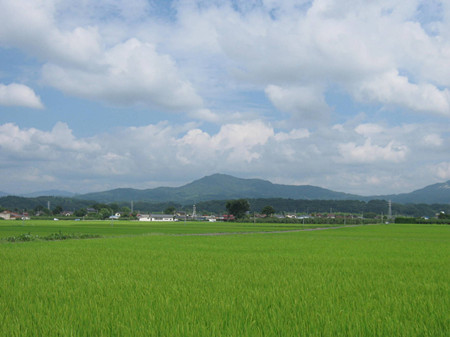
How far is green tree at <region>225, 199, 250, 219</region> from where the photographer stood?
12469 cm

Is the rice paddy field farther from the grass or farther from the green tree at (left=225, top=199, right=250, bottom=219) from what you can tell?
the green tree at (left=225, top=199, right=250, bottom=219)

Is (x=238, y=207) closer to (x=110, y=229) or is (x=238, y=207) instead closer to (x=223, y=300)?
(x=110, y=229)

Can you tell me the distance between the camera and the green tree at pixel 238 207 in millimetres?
124688

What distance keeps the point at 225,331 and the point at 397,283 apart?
236 inches

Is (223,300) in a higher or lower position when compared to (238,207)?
lower

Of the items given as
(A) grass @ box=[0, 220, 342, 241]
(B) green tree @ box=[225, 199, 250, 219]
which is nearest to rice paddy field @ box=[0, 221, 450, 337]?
(A) grass @ box=[0, 220, 342, 241]

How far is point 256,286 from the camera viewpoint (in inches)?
369

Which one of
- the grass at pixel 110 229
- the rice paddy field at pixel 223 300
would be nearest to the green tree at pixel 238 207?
the grass at pixel 110 229

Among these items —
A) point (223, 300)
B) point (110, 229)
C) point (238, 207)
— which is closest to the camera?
point (223, 300)

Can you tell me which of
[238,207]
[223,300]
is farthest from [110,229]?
[238,207]

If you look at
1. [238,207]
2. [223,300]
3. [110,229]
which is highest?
[238,207]

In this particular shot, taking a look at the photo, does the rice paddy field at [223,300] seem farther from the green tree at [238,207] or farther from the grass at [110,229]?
the green tree at [238,207]

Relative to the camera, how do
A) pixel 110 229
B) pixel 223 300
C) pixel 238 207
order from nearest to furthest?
pixel 223 300 < pixel 110 229 < pixel 238 207

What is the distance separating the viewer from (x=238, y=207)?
125875 millimetres
